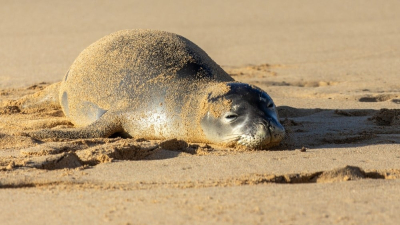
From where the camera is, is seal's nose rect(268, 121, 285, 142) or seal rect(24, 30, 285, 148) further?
seal rect(24, 30, 285, 148)

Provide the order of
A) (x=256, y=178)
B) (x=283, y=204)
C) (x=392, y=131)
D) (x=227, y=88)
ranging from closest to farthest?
(x=283, y=204) → (x=256, y=178) → (x=227, y=88) → (x=392, y=131)

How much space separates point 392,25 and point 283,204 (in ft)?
39.2

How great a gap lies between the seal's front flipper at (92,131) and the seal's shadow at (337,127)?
1514mm

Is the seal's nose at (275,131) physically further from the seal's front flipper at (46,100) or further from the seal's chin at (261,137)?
the seal's front flipper at (46,100)

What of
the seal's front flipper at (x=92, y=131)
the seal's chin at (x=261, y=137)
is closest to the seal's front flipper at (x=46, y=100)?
the seal's front flipper at (x=92, y=131)

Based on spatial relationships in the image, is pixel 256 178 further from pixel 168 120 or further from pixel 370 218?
pixel 168 120

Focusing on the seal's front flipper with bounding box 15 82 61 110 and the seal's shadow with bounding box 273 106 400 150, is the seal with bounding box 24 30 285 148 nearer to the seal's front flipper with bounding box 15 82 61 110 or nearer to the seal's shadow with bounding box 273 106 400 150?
the seal's shadow with bounding box 273 106 400 150

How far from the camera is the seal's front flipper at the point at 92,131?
5555 mm

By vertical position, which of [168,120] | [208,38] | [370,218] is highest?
[208,38]

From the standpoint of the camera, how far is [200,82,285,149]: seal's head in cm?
517

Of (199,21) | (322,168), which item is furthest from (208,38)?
(322,168)

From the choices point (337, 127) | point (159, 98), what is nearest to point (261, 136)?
point (159, 98)

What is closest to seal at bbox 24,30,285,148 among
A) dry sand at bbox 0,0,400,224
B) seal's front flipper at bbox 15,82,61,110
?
dry sand at bbox 0,0,400,224

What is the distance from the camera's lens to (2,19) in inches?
Result: 601
